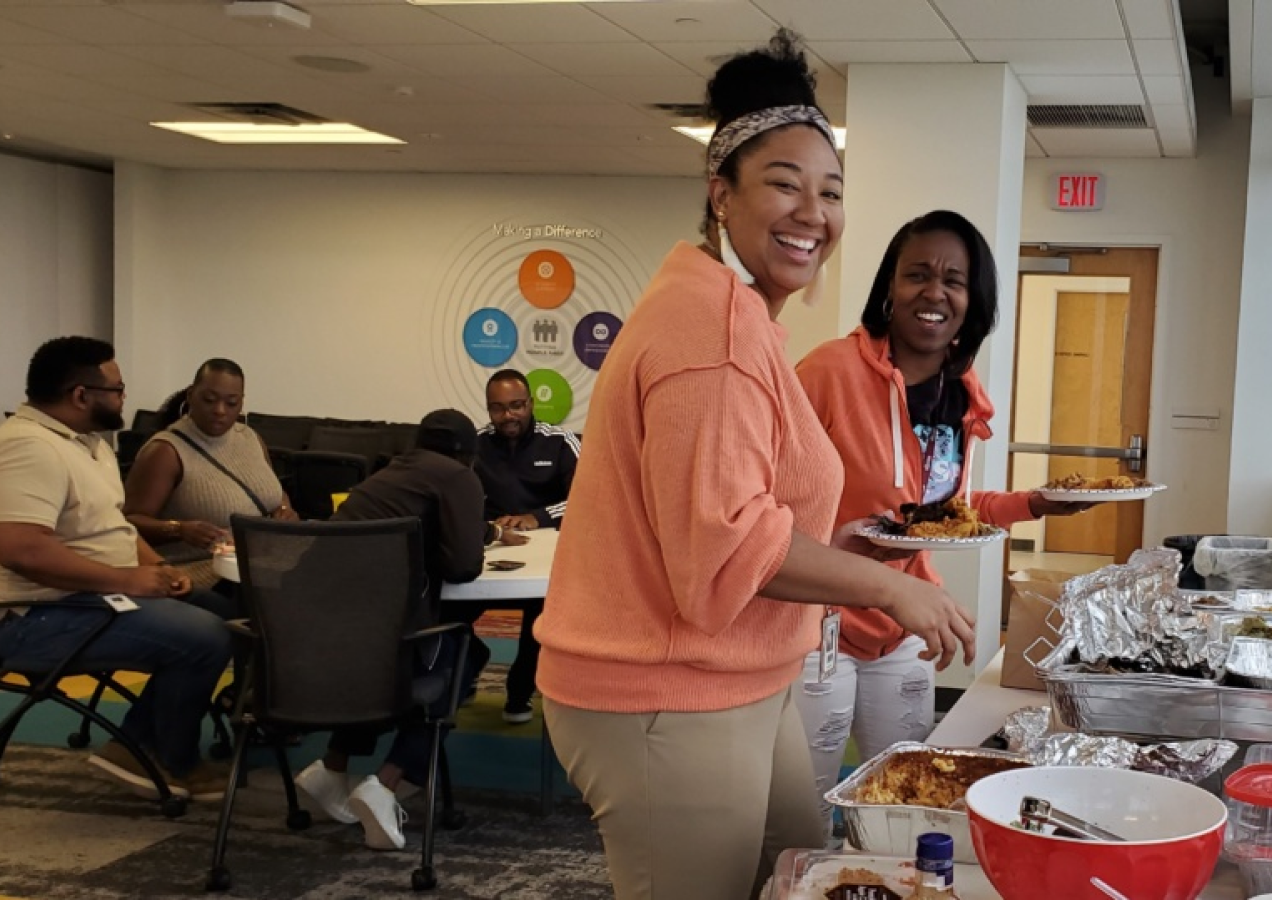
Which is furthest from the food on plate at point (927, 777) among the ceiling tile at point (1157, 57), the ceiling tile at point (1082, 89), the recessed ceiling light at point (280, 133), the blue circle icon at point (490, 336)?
the blue circle icon at point (490, 336)

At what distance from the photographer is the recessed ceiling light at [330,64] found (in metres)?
6.36

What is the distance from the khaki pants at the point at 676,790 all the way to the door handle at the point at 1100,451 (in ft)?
23.2

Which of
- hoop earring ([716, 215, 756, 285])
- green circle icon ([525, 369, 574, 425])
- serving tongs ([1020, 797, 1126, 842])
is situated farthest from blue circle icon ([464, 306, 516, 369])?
serving tongs ([1020, 797, 1126, 842])

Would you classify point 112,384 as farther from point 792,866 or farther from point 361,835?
point 792,866

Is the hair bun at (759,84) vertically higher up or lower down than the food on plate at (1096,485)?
higher up

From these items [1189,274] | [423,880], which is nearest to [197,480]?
[423,880]

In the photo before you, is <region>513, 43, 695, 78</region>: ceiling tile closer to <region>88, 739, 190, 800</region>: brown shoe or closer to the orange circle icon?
<region>88, 739, 190, 800</region>: brown shoe

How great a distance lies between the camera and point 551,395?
10688 millimetres

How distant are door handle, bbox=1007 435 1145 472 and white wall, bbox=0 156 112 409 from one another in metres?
7.18

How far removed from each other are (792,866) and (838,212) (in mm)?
747

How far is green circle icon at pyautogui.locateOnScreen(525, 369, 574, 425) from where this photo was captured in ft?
35.0

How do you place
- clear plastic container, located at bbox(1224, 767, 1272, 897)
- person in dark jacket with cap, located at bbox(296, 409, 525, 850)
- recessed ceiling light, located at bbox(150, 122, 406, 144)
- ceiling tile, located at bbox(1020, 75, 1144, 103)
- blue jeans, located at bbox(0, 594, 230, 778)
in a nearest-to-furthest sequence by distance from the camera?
clear plastic container, located at bbox(1224, 767, 1272, 897), person in dark jacket with cap, located at bbox(296, 409, 525, 850), blue jeans, located at bbox(0, 594, 230, 778), ceiling tile, located at bbox(1020, 75, 1144, 103), recessed ceiling light, located at bbox(150, 122, 406, 144)

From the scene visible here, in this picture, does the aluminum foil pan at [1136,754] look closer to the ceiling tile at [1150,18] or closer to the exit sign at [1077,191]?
A: the ceiling tile at [1150,18]

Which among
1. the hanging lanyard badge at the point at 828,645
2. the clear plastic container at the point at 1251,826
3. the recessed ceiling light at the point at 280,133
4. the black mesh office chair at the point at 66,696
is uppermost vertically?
the recessed ceiling light at the point at 280,133
